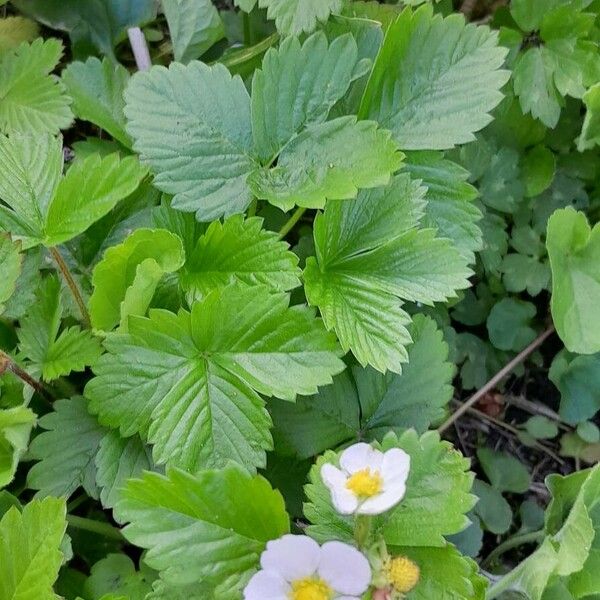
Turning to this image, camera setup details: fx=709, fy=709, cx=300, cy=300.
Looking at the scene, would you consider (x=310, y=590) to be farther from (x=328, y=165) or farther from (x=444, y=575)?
(x=328, y=165)

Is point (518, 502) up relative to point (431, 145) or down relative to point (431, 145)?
down

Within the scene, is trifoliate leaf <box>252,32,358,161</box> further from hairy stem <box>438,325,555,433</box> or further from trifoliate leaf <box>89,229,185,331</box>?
hairy stem <box>438,325,555,433</box>

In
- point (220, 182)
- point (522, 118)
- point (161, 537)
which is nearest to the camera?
point (161, 537)

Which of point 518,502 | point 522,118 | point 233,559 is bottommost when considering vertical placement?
point 518,502

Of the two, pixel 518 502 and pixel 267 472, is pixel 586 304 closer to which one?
pixel 518 502

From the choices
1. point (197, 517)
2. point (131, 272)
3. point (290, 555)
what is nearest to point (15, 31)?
point (131, 272)

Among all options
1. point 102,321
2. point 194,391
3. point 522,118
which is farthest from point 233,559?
point 522,118

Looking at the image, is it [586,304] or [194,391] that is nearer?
[194,391]
